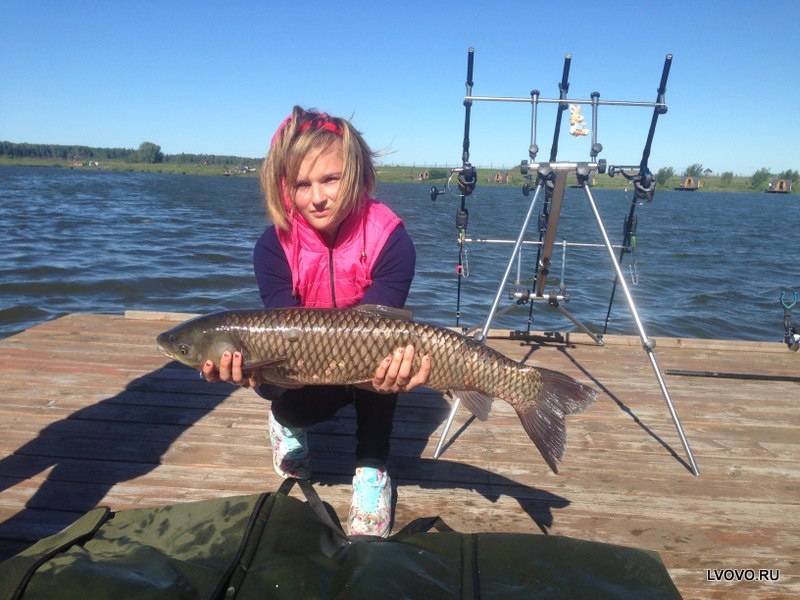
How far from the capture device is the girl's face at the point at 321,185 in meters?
3.11

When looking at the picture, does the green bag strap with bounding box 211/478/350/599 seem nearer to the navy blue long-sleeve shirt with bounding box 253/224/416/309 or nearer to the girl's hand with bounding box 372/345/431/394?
the girl's hand with bounding box 372/345/431/394

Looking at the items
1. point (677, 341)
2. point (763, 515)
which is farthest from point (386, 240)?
point (677, 341)

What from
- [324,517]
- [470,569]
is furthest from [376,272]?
[470,569]

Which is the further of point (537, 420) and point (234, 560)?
point (537, 420)

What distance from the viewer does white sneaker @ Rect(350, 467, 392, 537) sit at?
3098mm

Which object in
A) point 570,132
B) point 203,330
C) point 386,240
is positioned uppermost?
point 570,132

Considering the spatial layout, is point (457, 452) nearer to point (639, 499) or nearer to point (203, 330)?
point (639, 499)

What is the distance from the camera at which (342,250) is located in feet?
11.2

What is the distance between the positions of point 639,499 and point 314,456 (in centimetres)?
198

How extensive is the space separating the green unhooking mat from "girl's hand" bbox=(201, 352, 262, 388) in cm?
63

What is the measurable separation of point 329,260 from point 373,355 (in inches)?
31.5

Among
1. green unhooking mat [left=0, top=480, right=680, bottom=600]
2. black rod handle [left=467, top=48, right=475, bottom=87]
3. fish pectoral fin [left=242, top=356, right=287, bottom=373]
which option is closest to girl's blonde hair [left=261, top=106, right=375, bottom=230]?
fish pectoral fin [left=242, top=356, right=287, bottom=373]

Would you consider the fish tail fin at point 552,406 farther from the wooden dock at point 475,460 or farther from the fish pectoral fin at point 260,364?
the fish pectoral fin at point 260,364

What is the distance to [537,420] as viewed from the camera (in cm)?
290
